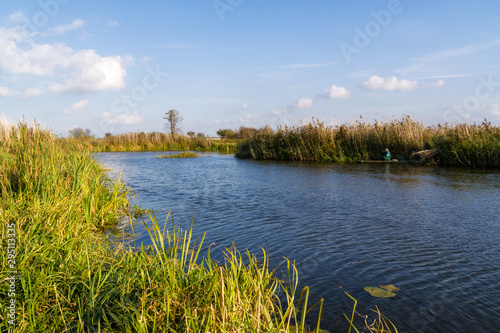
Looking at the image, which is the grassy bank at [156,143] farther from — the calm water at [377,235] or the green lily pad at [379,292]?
the green lily pad at [379,292]

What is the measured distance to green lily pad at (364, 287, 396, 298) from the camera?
4.16 m

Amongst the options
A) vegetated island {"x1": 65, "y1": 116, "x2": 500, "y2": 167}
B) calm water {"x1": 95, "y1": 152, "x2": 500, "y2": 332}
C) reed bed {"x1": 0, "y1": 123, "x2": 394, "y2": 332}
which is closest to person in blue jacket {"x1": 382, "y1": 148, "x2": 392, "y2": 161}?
vegetated island {"x1": 65, "y1": 116, "x2": 500, "y2": 167}

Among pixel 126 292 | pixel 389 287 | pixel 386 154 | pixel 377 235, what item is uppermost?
pixel 386 154

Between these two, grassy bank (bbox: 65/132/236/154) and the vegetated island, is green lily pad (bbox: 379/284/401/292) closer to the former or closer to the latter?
the vegetated island

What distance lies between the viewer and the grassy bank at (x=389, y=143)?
1828 centimetres

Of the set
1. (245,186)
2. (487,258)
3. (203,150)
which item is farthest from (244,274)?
(203,150)

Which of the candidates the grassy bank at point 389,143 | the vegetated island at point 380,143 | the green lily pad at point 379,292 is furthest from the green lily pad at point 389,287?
the grassy bank at point 389,143

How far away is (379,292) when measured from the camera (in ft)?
13.9

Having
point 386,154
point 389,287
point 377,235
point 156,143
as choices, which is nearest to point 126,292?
point 389,287

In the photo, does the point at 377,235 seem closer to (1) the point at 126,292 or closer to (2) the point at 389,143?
(1) the point at 126,292

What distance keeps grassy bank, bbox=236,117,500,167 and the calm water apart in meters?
5.41

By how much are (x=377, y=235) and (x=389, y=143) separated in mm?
16575

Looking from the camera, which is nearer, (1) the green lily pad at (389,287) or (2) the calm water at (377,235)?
(2) the calm water at (377,235)

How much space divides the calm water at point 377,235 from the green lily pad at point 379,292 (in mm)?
81
